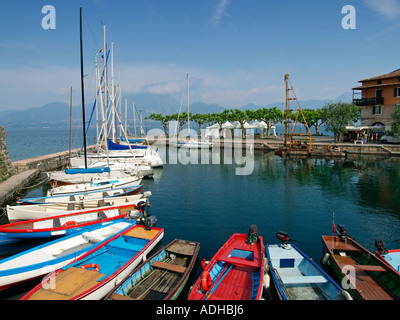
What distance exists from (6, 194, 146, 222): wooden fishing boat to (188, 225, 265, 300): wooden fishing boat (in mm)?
10684

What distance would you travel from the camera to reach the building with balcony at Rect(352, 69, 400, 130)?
60062mm

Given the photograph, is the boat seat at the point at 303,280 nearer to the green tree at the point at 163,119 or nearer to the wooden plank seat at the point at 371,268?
the wooden plank seat at the point at 371,268

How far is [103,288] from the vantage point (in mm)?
10742

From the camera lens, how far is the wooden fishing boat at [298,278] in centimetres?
1083

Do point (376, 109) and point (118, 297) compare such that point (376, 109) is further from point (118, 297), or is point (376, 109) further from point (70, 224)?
point (118, 297)

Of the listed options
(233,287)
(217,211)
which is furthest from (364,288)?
(217,211)

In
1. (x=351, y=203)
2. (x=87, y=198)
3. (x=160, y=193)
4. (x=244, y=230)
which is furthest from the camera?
(x=160, y=193)

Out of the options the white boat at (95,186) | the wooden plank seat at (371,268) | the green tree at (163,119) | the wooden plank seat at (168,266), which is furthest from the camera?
the green tree at (163,119)

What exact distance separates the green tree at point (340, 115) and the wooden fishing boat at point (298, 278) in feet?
194

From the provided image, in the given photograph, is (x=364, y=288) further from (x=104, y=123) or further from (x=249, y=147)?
(x=249, y=147)

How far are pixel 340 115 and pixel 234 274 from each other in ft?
207

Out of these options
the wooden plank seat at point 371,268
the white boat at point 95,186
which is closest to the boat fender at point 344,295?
the wooden plank seat at point 371,268

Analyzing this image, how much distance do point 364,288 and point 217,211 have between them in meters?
14.0

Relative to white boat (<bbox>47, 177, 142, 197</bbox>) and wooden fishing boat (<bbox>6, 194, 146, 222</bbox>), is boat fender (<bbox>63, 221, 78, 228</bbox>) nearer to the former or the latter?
wooden fishing boat (<bbox>6, 194, 146, 222</bbox>)
